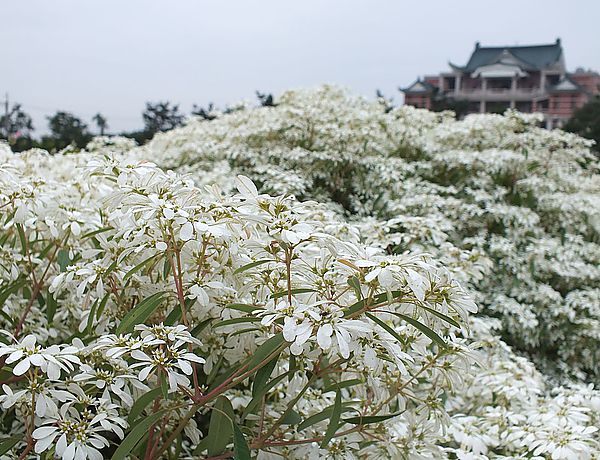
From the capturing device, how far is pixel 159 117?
8.36m

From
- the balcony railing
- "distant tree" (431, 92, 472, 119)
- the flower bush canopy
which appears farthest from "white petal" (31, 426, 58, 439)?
the balcony railing

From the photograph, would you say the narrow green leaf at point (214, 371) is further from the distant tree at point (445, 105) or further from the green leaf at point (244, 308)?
the distant tree at point (445, 105)

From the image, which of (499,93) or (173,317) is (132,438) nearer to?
(173,317)

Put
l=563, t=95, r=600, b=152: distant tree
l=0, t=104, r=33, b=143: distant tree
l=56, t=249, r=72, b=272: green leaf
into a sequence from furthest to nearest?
l=563, t=95, r=600, b=152: distant tree
l=0, t=104, r=33, b=143: distant tree
l=56, t=249, r=72, b=272: green leaf

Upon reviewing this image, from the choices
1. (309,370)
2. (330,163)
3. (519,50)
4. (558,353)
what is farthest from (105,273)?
(519,50)

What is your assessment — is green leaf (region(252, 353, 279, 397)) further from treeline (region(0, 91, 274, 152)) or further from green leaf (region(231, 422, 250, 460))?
treeline (region(0, 91, 274, 152))

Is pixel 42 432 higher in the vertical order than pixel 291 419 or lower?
higher

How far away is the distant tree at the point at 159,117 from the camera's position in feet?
27.0

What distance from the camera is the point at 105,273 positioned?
103 centimetres

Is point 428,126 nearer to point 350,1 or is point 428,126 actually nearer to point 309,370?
point 350,1

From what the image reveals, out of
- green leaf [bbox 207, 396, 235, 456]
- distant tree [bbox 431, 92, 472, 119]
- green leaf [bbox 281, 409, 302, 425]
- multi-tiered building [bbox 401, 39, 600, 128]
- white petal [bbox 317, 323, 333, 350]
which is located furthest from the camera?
multi-tiered building [bbox 401, 39, 600, 128]

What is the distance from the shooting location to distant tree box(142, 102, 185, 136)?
823 cm

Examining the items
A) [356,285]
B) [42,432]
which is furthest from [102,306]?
[356,285]

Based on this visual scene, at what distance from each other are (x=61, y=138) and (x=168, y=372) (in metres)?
7.44
